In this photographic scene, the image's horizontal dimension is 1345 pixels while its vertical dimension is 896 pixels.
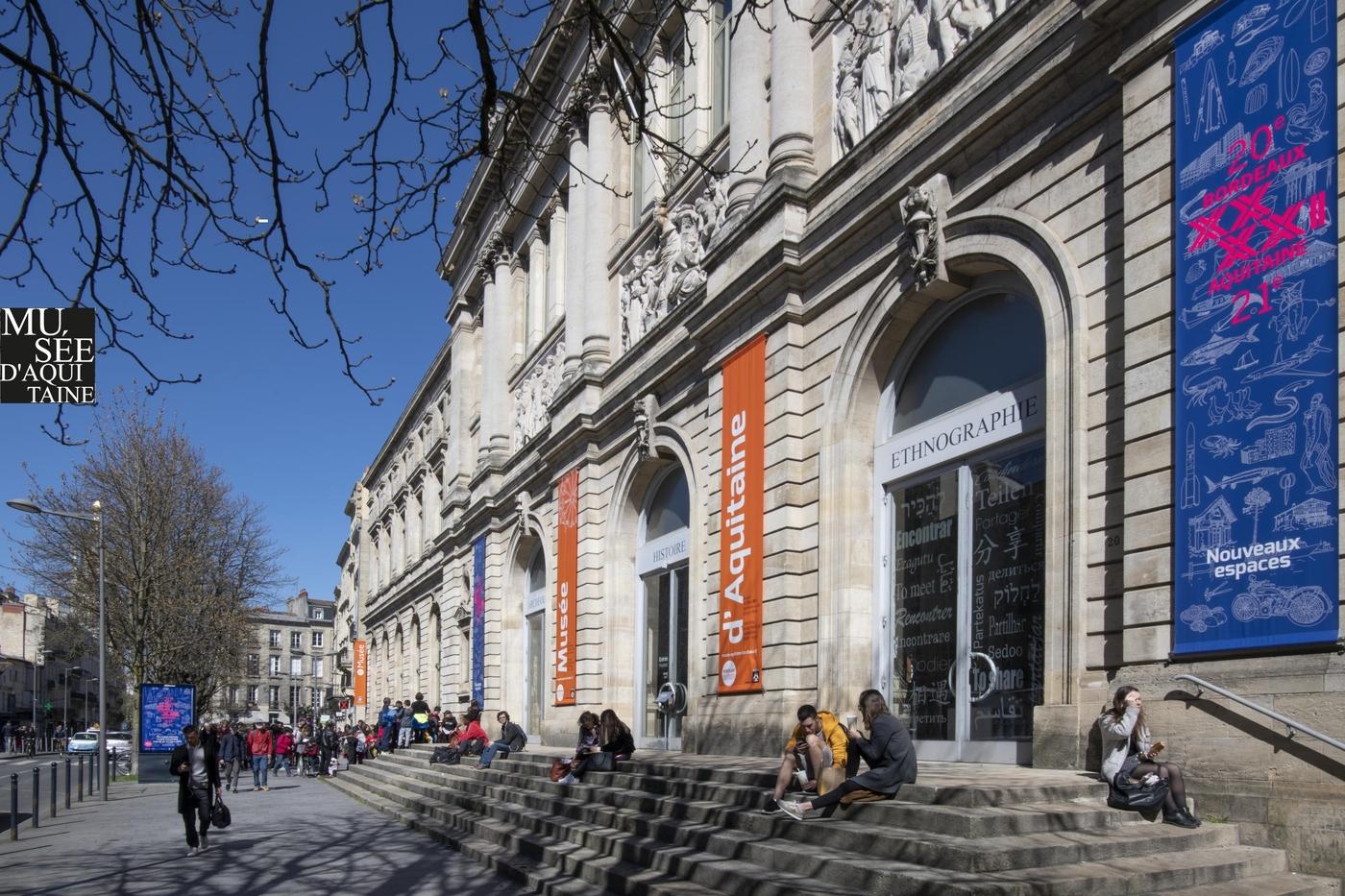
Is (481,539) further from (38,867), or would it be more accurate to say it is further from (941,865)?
(941,865)

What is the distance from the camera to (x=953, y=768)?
11789mm

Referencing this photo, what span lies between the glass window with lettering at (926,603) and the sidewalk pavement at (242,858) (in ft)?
16.8

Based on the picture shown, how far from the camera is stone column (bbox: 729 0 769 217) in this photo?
59.4 feet

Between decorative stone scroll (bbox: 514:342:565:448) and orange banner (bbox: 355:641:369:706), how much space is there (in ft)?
105

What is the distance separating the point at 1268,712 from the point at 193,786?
11827 mm

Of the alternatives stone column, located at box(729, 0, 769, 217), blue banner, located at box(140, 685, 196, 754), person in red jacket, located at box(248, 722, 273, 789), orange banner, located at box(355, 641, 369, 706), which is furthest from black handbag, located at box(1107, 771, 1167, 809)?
orange banner, located at box(355, 641, 369, 706)

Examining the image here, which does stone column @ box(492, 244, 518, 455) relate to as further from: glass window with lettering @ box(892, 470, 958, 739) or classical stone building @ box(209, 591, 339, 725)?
classical stone building @ box(209, 591, 339, 725)

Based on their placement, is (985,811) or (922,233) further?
(922,233)

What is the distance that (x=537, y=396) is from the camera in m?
30.6

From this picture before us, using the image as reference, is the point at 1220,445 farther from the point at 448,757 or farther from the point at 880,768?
the point at 448,757

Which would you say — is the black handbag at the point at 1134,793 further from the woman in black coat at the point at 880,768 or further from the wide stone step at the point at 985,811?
the woman in black coat at the point at 880,768

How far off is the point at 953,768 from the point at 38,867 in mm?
10010

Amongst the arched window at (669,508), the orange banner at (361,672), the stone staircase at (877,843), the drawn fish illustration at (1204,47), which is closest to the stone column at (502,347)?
the arched window at (669,508)

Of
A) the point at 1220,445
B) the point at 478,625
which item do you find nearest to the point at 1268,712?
the point at 1220,445
